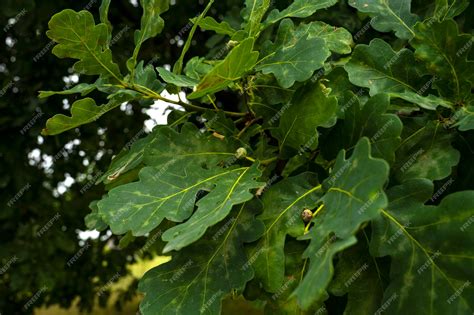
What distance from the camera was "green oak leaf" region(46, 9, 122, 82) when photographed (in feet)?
3.82

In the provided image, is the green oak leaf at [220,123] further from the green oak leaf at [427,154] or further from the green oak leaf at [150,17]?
the green oak leaf at [427,154]

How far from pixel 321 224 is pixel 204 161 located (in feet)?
1.29

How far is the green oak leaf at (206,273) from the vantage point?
1047mm

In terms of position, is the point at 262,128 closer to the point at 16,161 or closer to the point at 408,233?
the point at 408,233

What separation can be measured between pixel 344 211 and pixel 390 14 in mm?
582

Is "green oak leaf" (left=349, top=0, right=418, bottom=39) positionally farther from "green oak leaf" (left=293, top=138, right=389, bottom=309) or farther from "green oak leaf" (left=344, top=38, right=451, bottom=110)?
"green oak leaf" (left=293, top=138, right=389, bottom=309)

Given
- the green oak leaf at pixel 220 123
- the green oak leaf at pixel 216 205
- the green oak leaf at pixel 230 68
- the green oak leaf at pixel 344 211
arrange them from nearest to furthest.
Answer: the green oak leaf at pixel 344 211
the green oak leaf at pixel 216 205
the green oak leaf at pixel 230 68
the green oak leaf at pixel 220 123

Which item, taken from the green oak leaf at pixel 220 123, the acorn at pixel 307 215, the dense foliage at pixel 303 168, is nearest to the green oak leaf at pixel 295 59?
the dense foliage at pixel 303 168

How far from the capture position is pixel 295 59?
1135mm

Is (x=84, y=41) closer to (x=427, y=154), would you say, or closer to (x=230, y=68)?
(x=230, y=68)

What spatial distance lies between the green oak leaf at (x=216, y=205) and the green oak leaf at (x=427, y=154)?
23 centimetres

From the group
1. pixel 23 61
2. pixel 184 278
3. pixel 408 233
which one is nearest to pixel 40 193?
pixel 23 61

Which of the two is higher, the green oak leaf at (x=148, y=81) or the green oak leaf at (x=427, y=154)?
the green oak leaf at (x=148, y=81)

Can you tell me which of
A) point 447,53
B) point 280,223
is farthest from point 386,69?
point 280,223
